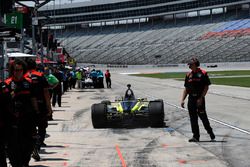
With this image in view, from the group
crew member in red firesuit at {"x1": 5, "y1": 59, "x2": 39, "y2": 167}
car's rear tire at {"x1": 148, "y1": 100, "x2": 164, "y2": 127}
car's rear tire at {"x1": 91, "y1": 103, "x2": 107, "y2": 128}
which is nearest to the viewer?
crew member in red firesuit at {"x1": 5, "y1": 59, "x2": 39, "y2": 167}

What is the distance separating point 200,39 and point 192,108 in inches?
3252

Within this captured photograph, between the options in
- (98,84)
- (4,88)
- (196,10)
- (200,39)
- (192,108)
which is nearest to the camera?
(4,88)

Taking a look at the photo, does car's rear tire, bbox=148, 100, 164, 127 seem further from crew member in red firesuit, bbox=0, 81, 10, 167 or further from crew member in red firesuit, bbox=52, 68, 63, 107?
crew member in red firesuit, bbox=0, 81, 10, 167

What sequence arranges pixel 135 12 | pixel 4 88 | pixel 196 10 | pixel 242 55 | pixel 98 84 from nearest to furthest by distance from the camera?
pixel 4 88 < pixel 98 84 < pixel 242 55 < pixel 196 10 < pixel 135 12

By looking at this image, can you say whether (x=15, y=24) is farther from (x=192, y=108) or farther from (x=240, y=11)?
(x=240, y=11)

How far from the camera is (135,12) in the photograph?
11744 centimetres

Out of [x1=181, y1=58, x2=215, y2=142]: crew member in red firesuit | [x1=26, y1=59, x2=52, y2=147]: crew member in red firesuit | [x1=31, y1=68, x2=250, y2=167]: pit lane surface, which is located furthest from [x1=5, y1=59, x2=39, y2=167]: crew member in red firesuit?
[x1=181, y1=58, x2=215, y2=142]: crew member in red firesuit

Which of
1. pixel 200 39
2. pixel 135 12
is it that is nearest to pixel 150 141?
pixel 200 39

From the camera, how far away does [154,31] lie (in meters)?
108

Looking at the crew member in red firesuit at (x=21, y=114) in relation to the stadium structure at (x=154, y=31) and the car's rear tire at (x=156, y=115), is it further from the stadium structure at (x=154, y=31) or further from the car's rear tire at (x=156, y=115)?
the stadium structure at (x=154, y=31)

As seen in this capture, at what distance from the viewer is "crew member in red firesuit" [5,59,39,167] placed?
6.49 meters

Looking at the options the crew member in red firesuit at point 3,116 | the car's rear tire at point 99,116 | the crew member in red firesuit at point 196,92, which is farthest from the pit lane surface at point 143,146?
the crew member in red firesuit at point 3,116

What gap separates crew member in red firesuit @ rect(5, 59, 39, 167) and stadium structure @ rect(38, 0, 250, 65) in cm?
6996

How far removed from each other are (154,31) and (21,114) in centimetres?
10177
